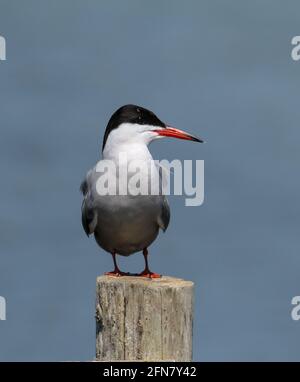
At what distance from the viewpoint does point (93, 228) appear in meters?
13.5

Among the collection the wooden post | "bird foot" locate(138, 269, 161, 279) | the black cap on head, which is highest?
the black cap on head

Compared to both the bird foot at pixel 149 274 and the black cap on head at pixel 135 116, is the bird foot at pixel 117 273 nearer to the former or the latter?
the bird foot at pixel 149 274

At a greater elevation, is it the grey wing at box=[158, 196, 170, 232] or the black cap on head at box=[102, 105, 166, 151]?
the black cap on head at box=[102, 105, 166, 151]

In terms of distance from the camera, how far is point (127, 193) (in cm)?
1302

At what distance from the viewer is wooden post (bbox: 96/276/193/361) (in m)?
11.1

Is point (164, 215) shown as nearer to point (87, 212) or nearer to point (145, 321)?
point (87, 212)

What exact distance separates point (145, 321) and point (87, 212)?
2.53 metres

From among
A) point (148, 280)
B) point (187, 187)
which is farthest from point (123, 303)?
point (187, 187)

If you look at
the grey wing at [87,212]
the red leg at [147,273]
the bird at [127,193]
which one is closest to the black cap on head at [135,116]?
the bird at [127,193]

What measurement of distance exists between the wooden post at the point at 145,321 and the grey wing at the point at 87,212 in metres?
1.87

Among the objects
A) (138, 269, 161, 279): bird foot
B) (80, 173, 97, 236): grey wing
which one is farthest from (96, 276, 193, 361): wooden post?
(80, 173, 97, 236): grey wing

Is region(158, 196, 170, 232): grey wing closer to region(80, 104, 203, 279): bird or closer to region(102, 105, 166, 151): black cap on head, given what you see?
region(80, 104, 203, 279): bird
